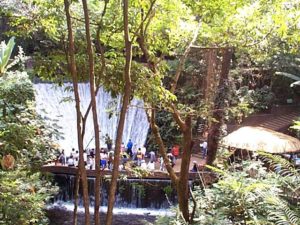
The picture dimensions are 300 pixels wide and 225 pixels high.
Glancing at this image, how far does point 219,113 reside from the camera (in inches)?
400

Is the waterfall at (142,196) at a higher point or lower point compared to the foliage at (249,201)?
lower

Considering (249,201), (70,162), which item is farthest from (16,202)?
(70,162)

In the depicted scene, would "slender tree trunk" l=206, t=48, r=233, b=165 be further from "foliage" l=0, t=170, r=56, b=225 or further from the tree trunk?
the tree trunk

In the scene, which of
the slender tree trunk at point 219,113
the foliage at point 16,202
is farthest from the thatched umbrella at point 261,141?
the foliage at point 16,202

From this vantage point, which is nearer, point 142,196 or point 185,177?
point 185,177

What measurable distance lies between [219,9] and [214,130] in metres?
5.67

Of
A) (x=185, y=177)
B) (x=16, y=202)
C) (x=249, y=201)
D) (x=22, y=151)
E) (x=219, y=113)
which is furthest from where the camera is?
(x=219, y=113)

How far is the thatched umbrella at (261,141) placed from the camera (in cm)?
990

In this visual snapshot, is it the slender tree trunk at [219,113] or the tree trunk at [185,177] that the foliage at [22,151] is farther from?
the slender tree trunk at [219,113]

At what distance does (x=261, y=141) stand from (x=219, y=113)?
1191 millimetres

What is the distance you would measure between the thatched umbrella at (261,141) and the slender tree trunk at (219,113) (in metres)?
0.54

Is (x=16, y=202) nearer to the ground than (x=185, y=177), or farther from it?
nearer to the ground

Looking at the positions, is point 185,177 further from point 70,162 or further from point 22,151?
point 70,162

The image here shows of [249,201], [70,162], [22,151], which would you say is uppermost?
[249,201]
